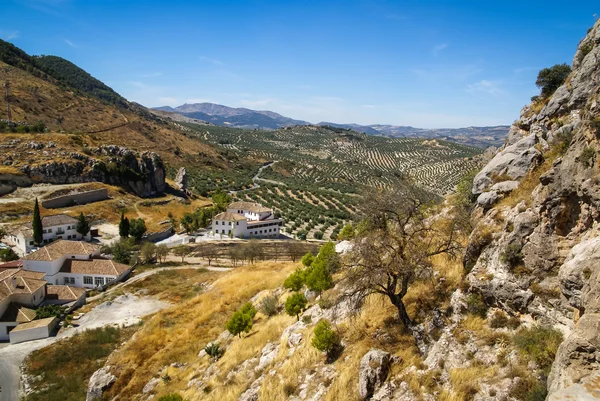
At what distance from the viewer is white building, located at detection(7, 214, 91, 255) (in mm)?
52469

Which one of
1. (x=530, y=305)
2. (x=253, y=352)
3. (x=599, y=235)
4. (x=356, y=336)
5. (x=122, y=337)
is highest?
(x=599, y=235)

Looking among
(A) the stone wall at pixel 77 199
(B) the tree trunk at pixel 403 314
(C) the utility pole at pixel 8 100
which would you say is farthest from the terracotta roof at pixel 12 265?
(C) the utility pole at pixel 8 100

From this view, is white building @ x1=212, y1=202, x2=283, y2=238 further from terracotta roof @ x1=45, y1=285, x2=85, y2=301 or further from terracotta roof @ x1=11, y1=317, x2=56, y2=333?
terracotta roof @ x1=11, y1=317, x2=56, y2=333

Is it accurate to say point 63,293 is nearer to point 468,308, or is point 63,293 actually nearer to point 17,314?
point 17,314

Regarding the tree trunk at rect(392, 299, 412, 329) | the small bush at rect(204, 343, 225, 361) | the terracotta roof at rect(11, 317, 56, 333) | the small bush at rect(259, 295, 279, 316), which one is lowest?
the terracotta roof at rect(11, 317, 56, 333)

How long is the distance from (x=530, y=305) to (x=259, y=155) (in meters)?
163

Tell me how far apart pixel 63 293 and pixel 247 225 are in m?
31.9

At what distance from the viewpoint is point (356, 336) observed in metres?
13.7

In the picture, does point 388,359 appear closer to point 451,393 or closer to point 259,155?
point 451,393

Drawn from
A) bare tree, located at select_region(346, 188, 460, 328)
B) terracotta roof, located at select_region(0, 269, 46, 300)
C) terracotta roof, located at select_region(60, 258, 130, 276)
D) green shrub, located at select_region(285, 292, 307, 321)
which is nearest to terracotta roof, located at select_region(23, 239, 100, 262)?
terracotta roof, located at select_region(60, 258, 130, 276)

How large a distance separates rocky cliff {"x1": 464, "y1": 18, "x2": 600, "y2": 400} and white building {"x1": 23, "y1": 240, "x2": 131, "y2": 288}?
153ft

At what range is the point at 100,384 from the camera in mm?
20938

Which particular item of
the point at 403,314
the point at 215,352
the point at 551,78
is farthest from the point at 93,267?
the point at 551,78

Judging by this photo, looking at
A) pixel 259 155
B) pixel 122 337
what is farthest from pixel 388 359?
pixel 259 155
